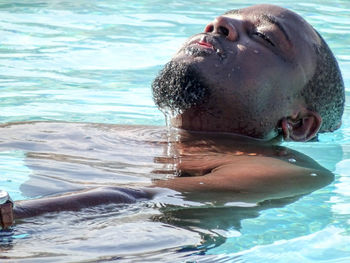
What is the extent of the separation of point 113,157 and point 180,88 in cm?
53

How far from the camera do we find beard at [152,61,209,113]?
14.6 feet

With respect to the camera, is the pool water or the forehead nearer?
the pool water

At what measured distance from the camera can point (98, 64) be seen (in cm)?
718

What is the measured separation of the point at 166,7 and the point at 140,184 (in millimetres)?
5967

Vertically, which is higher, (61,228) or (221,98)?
(221,98)

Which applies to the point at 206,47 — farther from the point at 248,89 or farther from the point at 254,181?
the point at 254,181

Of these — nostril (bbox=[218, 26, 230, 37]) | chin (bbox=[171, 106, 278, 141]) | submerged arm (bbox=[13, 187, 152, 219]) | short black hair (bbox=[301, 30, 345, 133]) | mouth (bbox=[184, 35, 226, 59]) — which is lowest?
submerged arm (bbox=[13, 187, 152, 219])

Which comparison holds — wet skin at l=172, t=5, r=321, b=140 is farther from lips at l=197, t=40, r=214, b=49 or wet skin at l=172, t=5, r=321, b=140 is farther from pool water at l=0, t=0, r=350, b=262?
pool water at l=0, t=0, r=350, b=262

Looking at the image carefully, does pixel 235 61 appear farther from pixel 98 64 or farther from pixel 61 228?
pixel 98 64

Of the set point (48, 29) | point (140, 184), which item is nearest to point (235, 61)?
point (140, 184)

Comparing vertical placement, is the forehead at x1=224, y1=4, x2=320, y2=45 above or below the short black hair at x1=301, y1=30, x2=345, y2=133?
above

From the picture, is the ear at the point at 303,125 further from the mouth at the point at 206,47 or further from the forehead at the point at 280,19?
the mouth at the point at 206,47

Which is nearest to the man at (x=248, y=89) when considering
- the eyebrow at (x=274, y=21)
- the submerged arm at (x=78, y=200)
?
the eyebrow at (x=274, y=21)

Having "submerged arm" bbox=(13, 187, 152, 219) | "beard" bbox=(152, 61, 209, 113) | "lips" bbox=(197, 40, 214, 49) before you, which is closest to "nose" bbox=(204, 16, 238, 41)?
"lips" bbox=(197, 40, 214, 49)
